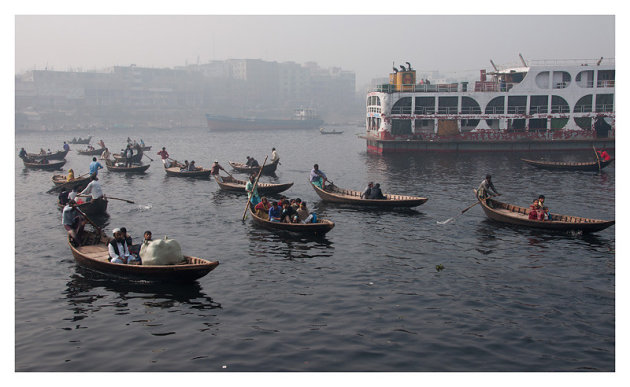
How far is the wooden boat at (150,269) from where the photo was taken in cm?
1741

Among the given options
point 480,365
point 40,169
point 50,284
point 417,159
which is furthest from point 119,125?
point 480,365

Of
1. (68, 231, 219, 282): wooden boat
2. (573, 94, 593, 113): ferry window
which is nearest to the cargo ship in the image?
(573, 94, 593, 113): ferry window

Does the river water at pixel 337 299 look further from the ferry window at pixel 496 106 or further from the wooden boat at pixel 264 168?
the ferry window at pixel 496 106

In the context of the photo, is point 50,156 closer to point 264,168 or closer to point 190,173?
point 190,173

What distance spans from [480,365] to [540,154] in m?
53.9

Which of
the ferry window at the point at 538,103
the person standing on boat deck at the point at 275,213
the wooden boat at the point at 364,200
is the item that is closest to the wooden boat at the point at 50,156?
the wooden boat at the point at 364,200

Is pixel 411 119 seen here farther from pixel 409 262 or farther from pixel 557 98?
pixel 409 262

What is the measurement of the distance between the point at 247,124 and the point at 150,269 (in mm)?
125874

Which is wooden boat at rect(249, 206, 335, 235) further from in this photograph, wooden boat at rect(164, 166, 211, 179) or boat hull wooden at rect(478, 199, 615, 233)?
wooden boat at rect(164, 166, 211, 179)

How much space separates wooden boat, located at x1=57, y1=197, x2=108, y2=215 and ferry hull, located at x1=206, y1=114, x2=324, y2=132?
11104 centimetres

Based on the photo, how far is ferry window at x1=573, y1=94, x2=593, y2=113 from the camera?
62062 mm

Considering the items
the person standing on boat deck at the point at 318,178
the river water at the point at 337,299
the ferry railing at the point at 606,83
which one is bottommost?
the river water at the point at 337,299

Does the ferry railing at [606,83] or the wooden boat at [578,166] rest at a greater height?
the ferry railing at [606,83]

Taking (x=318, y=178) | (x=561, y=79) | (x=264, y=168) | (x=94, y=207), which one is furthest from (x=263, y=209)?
(x=561, y=79)
